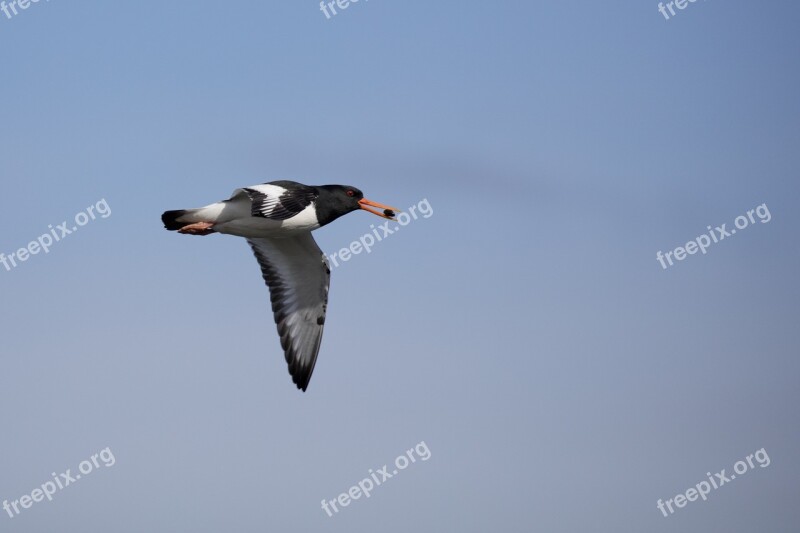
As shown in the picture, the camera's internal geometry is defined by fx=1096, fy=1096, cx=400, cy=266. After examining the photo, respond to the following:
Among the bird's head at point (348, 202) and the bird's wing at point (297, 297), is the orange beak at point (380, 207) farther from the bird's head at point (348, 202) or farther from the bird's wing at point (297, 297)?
the bird's wing at point (297, 297)

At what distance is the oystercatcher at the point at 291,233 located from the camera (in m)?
22.5

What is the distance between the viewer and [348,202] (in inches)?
947

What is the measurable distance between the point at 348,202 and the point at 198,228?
3.43 m

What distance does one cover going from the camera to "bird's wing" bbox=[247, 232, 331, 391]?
86.3 feet

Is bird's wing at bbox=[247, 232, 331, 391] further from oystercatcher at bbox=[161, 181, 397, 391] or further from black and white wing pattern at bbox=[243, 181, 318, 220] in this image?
black and white wing pattern at bbox=[243, 181, 318, 220]

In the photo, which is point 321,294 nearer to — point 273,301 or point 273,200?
point 273,301

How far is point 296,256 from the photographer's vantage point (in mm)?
26250

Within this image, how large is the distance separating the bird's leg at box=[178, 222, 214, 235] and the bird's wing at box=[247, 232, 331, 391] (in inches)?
141

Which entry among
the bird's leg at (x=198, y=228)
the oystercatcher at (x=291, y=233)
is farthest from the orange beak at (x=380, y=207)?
the bird's leg at (x=198, y=228)

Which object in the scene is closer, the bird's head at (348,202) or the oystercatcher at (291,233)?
the oystercatcher at (291,233)

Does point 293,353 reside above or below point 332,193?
below

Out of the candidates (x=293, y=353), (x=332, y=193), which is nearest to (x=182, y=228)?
(x=332, y=193)

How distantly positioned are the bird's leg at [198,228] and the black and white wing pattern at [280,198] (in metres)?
1.10

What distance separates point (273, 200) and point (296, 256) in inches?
168
